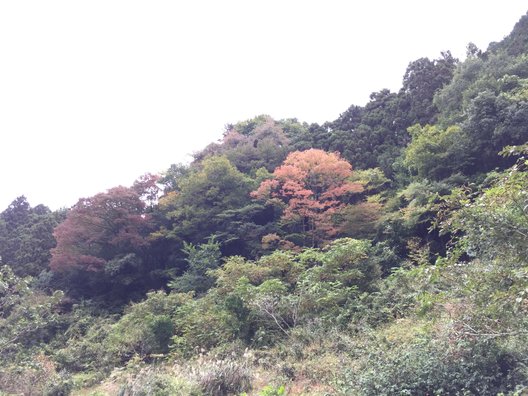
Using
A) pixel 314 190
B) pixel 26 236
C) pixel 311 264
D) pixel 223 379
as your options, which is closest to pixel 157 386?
pixel 223 379

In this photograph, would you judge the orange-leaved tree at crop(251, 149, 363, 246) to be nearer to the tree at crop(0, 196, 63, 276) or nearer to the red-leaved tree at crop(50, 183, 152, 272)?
the red-leaved tree at crop(50, 183, 152, 272)

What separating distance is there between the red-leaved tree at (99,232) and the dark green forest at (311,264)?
8 centimetres

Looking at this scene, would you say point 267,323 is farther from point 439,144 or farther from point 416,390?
point 439,144

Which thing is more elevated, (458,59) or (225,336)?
(458,59)

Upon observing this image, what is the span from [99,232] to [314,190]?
953 centimetres

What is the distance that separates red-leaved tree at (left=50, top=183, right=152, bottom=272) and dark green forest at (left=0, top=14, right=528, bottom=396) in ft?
0.26

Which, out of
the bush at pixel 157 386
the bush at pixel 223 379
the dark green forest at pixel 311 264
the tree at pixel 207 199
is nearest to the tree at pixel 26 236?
the dark green forest at pixel 311 264

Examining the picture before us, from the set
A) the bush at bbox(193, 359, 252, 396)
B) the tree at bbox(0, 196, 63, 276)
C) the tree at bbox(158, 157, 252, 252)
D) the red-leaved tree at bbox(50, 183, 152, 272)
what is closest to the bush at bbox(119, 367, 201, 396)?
the bush at bbox(193, 359, 252, 396)

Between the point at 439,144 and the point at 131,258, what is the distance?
1292cm

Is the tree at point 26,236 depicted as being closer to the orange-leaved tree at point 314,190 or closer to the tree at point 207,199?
the tree at point 207,199

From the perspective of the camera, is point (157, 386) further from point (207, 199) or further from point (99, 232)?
point (99, 232)

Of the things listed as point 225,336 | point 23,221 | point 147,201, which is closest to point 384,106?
point 147,201

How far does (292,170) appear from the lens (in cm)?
1638

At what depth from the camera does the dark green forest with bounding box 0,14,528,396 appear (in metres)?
4.90
